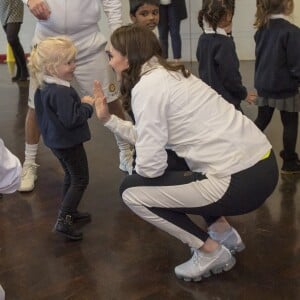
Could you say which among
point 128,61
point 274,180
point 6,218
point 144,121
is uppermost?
point 128,61

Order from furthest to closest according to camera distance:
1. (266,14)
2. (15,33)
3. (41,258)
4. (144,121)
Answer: (15,33), (266,14), (41,258), (144,121)

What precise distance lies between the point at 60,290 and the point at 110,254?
0.32 m

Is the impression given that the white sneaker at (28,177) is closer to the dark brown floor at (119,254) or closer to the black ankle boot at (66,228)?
the dark brown floor at (119,254)

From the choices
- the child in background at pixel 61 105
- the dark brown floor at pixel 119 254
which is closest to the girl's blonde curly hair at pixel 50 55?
the child in background at pixel 61 105

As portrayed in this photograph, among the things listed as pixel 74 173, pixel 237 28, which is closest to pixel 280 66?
pixel 74 173

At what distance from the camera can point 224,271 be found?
212 centimetres

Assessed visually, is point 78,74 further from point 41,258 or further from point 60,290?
point 60,290

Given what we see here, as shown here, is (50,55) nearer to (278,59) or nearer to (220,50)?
(220,50)

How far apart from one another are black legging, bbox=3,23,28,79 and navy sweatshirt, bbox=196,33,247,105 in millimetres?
3436

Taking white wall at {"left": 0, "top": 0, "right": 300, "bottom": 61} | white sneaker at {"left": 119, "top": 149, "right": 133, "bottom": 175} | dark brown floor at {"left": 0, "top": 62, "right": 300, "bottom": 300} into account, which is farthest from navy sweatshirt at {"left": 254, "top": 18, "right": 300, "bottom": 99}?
white wall at {"left": 0, "top": 0, "right": 300, "bottom": 61}

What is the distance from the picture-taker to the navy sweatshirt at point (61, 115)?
2258mm

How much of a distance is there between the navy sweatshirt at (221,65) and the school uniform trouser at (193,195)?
969mm

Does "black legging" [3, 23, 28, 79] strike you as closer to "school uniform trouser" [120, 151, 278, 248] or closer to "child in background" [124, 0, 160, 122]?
"child in background" [124, 0, 160, 122]

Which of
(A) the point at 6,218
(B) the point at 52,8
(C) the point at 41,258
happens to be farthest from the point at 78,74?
(C) the point at 41,258
